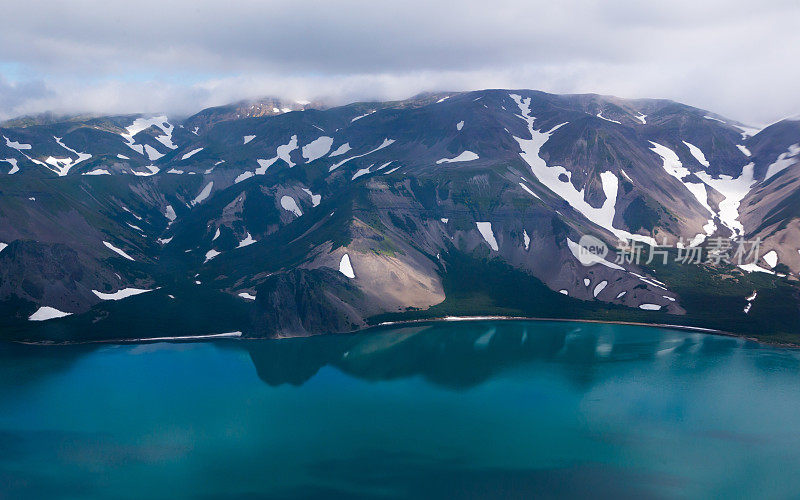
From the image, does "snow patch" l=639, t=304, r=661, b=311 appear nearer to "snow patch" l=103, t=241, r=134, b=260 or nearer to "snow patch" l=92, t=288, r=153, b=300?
"snow patch" l=92, t=288, r=153, b=300

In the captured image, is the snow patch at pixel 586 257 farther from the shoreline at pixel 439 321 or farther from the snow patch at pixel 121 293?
the snow patch at pixel 121 293

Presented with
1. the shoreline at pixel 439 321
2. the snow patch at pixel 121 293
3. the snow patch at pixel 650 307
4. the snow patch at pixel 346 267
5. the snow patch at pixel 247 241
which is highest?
the snow patch at pixel 346 267

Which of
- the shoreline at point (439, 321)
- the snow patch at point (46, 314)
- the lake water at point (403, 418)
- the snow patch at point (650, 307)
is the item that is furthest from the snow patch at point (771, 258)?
the snow patch at point (46, 314)

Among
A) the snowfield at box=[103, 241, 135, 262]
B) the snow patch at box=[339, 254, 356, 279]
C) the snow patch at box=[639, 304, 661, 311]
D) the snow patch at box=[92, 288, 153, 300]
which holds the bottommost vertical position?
the snow patch at box=[639, 304, 661, 311]

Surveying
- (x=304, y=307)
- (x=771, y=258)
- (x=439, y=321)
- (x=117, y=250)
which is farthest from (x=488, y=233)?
(x=117, y=250)

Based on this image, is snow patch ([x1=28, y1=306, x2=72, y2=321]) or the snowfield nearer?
snow patch ([x1=28, y1=306, x2=72, y2=321])

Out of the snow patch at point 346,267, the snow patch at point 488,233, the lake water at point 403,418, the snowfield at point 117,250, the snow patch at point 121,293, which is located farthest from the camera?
the snowfield at point 117,250

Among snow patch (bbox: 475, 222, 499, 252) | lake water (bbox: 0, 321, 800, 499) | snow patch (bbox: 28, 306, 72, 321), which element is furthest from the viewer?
snow patch (bbox: 475, 222, 499, 252)

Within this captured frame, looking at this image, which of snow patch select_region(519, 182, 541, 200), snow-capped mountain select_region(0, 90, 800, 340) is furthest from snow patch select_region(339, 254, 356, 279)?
snow patch select_region(519, 182, 541, 200)

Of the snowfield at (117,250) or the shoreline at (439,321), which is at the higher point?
the snowfield at (117,250)
